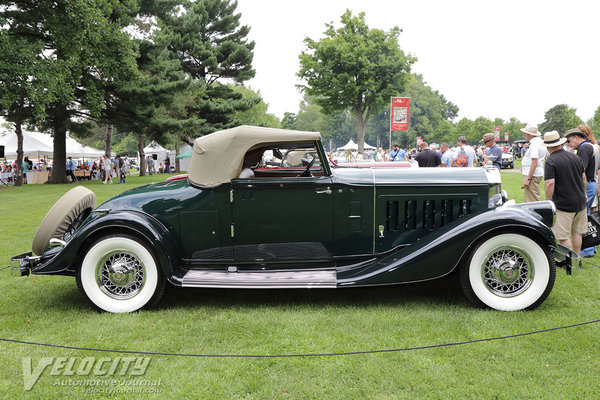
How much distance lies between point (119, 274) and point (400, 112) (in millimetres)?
18970

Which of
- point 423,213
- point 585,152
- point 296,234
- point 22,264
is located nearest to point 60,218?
point 22,264

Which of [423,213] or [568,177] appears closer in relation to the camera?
[423,213]

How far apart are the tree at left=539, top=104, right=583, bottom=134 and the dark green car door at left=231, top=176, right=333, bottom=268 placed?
7942 cm

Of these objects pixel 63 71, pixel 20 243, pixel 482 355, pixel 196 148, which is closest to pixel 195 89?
pixel 63 71

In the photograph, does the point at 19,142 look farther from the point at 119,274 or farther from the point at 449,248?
the point at 449,248

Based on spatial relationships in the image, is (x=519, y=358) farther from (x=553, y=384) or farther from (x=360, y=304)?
(x=360, y=304)

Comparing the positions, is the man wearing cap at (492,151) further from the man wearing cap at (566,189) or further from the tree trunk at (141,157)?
the tree trunk at (141,157)

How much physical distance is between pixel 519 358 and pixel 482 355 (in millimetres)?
255

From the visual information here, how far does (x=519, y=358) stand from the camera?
9.96 ft

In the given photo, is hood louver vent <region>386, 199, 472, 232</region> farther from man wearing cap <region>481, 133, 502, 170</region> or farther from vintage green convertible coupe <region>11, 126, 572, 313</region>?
man wearing cap <region>481, 133, 502, 170</region>

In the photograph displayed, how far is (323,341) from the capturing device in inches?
132

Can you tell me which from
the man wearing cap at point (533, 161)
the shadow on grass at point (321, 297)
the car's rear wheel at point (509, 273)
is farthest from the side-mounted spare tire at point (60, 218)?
the man wearing cap at point (533, 161)

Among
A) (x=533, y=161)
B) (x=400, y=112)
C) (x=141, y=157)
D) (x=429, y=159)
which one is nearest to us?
(x=533, y=161)

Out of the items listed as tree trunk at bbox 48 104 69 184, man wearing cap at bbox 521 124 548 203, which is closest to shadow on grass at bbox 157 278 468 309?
man wearing cap at bbox 521 124 548 203
